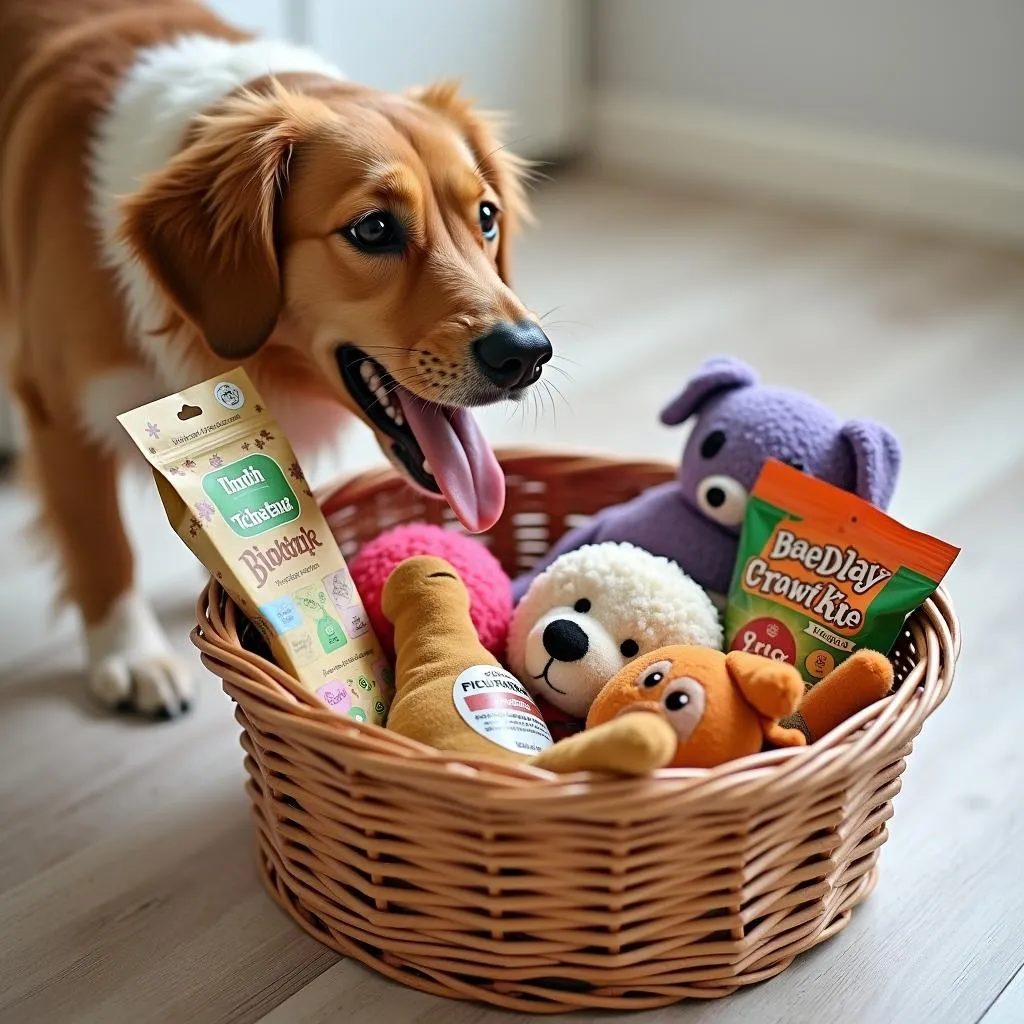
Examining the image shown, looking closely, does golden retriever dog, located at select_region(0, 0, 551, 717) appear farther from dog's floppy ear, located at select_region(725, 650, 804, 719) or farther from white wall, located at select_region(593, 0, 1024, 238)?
white wall, located at select_region(593, 0, 1024, 238)

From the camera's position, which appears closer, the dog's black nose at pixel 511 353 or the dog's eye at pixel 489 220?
the dog's black nose at pixel 511 353

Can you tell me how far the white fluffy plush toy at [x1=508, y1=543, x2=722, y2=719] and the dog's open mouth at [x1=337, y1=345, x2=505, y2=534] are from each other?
11 centimetres

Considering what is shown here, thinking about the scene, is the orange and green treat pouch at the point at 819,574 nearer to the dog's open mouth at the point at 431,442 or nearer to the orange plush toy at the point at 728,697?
the orange plush toy at the point at 728,697

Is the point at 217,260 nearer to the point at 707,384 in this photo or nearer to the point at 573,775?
the point at 707,384

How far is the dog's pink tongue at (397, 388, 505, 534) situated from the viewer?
131cm

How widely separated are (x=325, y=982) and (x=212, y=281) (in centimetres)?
64

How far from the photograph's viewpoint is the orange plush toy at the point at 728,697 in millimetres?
1025

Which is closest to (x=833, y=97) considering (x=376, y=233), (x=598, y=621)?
(x=376, y=233)

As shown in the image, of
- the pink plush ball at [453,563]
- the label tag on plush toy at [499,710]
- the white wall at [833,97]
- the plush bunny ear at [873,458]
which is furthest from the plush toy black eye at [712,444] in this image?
the white wall at [833,97]

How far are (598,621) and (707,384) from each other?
0.32m

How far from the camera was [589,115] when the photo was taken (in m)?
3.29

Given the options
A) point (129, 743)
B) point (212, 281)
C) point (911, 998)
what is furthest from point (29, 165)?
point (911, 998)

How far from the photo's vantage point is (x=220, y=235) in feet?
4.19

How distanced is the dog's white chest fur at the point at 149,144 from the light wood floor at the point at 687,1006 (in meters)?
0.20
